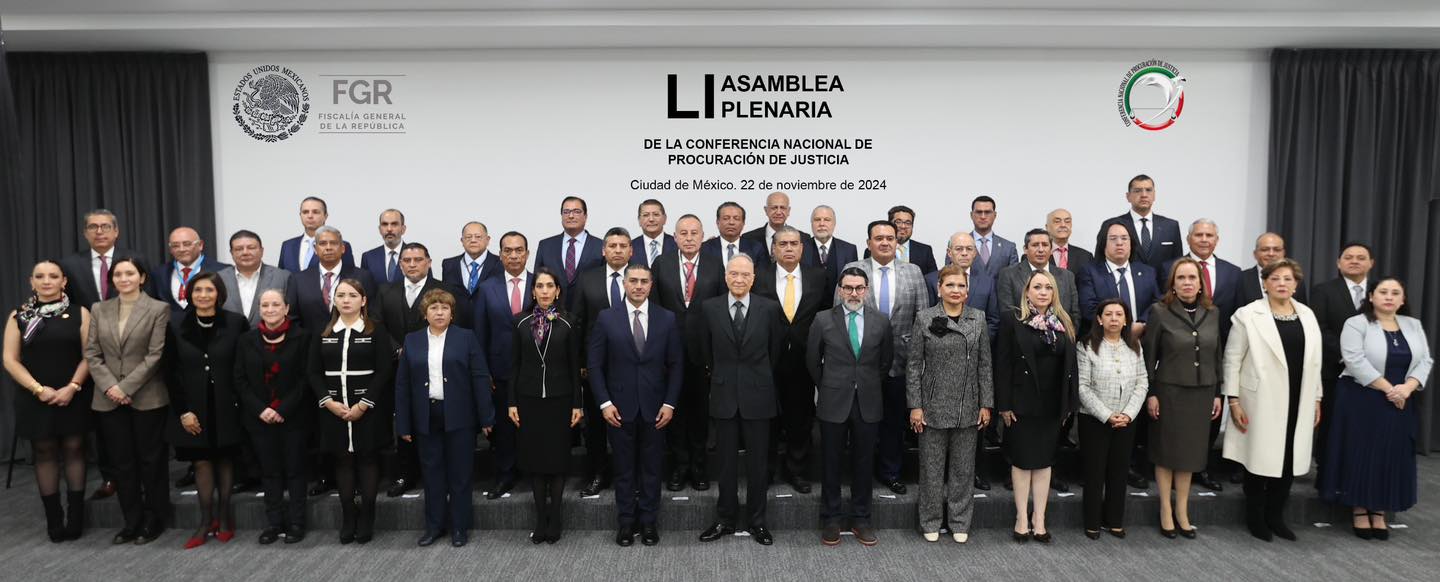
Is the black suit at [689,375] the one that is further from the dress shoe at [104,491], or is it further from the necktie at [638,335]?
the dress shoe at [104,491]

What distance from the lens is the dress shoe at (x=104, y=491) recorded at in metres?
4.50

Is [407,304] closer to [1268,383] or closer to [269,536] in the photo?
[269,536]

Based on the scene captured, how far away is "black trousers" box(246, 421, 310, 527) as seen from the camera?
3967 millimetres

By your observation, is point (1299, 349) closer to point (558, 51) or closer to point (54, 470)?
point (558, 51)

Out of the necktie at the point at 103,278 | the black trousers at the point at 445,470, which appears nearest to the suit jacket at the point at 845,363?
the black trousers at the point at 445,470

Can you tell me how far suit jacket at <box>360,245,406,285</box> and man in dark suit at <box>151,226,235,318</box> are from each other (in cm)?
80

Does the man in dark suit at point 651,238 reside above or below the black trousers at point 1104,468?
above

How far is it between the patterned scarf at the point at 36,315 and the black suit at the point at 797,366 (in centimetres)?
378

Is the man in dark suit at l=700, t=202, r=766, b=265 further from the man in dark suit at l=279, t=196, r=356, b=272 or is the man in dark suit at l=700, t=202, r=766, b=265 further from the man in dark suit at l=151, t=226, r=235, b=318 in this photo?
the man in dark suit at l=151, t=226, r=235, b=318

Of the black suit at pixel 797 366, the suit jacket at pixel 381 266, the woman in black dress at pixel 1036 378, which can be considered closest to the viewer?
the woman in black dress at pixel 1036 378

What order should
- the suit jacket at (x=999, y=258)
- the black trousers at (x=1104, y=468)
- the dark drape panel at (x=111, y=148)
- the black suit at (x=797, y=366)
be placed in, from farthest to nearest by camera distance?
the dark drape panel at (x=111, y=148), the suit jacket at (x=999, y=258), the black suit at (x=797, y=366), the black trousers at (x=1104, y=468)

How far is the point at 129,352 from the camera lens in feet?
13.1

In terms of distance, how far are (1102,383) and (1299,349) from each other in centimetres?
115

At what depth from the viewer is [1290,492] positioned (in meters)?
4.50
